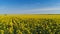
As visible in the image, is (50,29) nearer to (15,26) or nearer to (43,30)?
(43,30)

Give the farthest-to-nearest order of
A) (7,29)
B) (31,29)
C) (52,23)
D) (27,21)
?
(27,21)
(52,23)
(31,29)
(7,29)

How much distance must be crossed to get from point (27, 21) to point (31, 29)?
7.49 feet

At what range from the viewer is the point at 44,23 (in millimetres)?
14711

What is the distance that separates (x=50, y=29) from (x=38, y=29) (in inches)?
43.6

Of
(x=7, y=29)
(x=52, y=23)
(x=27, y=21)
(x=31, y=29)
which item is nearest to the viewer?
(x=7, y=29)

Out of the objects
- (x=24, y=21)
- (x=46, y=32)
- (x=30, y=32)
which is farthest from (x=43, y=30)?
(x=24, y=21)

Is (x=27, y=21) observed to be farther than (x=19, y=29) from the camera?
Yes

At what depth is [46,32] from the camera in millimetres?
13109

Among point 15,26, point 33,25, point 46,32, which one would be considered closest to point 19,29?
point 15,26

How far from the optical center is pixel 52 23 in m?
14.6

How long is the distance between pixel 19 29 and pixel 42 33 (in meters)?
2.16

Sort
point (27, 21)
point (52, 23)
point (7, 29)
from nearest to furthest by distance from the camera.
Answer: point (7, 29) → point (52, 23) → point (27, 21)

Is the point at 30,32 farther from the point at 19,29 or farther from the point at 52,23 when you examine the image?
the point at 52,23

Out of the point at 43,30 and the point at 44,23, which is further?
the point at 44,23
